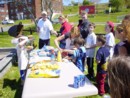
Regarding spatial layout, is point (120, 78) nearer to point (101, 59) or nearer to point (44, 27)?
point (101, 59)

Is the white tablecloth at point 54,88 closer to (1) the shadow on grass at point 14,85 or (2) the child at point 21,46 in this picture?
(2) the child at point 21,46

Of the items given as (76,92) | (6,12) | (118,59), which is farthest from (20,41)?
(6,12)

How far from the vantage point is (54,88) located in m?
3.42

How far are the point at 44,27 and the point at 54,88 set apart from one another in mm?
5439

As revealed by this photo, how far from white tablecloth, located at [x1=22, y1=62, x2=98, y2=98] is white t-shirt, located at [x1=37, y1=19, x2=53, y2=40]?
190 inches

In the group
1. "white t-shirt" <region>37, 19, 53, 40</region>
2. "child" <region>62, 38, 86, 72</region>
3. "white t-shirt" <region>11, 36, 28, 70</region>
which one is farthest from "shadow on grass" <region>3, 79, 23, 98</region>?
"white t-shirt" <region>37, 19, 53, 40</region>

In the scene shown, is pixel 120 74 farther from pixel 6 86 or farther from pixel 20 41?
pixel 6 86

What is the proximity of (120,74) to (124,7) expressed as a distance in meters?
78.3

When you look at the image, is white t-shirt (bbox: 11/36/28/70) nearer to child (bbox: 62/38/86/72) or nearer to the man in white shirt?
child (bbox: 62/38/86/72)

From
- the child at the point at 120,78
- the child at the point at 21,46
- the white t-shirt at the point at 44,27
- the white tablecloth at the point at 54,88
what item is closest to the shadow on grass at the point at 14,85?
the child at the point at 21,46

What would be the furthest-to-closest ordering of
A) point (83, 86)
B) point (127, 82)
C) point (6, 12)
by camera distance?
point (6, 12), point (83, 86), point (127, 82)

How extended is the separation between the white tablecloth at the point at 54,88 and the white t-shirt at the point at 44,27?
483 centimetres

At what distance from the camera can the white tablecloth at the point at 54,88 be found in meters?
3.23

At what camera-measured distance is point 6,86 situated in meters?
6.59
